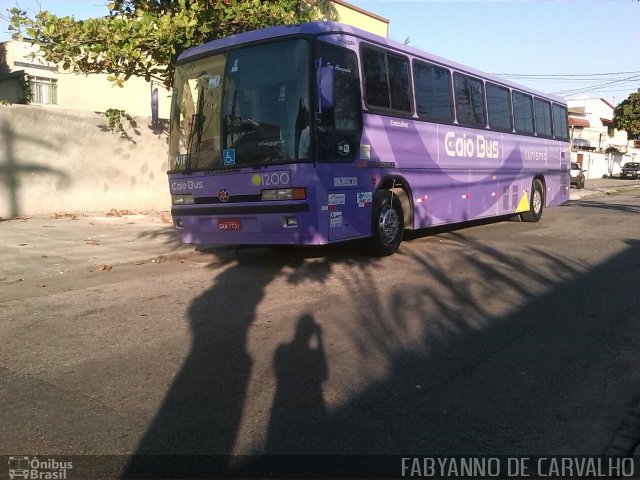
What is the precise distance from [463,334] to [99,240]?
7905mm

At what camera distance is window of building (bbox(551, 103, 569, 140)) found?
15819 millimetres

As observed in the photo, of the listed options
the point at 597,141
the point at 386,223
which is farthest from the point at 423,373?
the point at 597,141

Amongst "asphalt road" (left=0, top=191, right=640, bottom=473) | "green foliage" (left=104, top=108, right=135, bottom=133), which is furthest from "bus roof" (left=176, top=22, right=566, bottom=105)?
"green foliage" (left=104, top=108, right=135, bottom=133)

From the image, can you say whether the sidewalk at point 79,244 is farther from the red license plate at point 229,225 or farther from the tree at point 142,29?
the tree at point 142,29

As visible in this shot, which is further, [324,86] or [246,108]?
[246,108]

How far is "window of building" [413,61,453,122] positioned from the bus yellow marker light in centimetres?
429

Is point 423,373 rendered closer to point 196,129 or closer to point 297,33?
point 297,33

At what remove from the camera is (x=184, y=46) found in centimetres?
1073

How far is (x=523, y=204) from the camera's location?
14.0 metres

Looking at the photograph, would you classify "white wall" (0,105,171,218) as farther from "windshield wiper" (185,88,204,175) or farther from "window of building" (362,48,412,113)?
"window of building" (362,48,412,113)

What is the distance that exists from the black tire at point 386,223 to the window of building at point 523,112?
19.1 feet

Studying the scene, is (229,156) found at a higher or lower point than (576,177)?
lower

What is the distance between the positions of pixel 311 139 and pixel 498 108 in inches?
267

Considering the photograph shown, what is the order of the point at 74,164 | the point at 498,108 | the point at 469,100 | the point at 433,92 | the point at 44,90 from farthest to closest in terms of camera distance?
the point at 44,90 → the point at 74,164 → the point at 498,108 → the point at 469,100 → the point at 433,92
